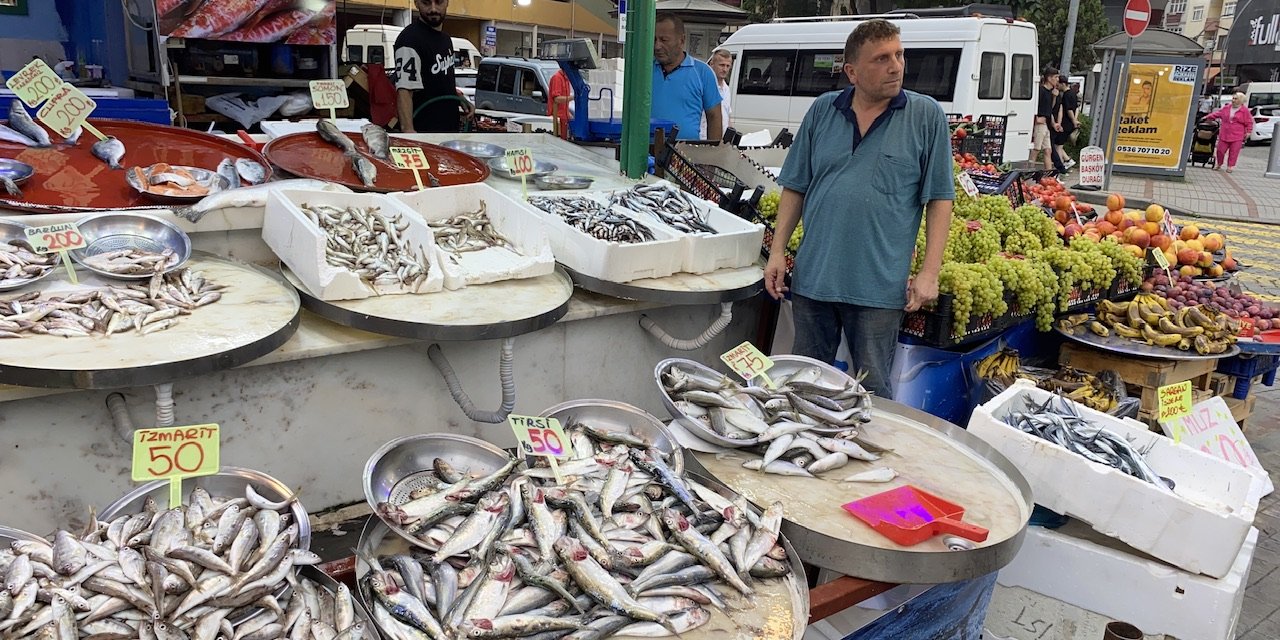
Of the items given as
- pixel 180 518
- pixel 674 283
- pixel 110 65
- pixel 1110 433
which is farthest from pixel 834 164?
pixel 110 65

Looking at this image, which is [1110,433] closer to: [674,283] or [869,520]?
[869,520]

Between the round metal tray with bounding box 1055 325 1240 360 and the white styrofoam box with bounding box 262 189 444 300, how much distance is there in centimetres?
359

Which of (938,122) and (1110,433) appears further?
(938,122)

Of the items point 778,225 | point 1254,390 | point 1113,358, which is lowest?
point 1254,390

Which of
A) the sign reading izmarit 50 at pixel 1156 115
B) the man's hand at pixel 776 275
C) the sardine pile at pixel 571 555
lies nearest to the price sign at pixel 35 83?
the sardine pile at pixel 571 555

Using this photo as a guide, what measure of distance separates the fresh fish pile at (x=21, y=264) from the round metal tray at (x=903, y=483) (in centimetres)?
243

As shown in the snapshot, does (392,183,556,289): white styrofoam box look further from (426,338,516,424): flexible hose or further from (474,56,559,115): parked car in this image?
(474,56,559,115): parked car

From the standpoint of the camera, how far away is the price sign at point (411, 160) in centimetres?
441

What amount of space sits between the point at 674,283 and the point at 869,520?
1756 millimetres

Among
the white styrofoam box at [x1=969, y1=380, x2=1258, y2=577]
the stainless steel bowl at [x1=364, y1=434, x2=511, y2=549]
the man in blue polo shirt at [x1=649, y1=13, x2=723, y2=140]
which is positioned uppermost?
the man in blue polo shirt at [x1=649, y1=13, x2=723, y2=140]

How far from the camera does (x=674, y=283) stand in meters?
3.98

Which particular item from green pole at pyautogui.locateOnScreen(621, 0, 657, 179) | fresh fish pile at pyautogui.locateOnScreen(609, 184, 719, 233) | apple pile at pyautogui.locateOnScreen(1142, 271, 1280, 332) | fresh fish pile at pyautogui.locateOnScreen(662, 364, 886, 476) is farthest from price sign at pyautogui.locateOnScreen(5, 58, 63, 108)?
apple pile at pyautogui.locateOnScreen(1142, 271, 1280, 332)

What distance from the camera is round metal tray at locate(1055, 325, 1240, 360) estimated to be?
15.1 ft

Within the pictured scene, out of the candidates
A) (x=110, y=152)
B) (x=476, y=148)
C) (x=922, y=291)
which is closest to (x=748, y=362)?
(x=922, y=291)
